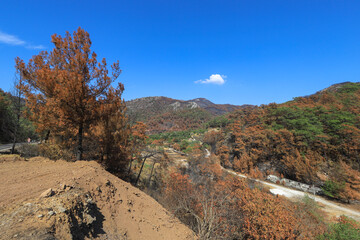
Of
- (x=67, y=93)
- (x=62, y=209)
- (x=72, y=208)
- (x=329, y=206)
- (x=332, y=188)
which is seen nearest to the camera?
(x=62, y=209)

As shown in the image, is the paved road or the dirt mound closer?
the dirt mound

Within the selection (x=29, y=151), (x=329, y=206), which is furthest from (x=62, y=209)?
(x=329, y=206)

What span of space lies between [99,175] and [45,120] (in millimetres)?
4130

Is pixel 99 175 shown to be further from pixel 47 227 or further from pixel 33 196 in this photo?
pixel 47 227

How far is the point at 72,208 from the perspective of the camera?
12.0 ft

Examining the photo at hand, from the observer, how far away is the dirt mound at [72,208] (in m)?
2.96

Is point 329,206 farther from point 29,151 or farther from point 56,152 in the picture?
point 29,151

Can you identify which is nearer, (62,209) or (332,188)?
(62,209)

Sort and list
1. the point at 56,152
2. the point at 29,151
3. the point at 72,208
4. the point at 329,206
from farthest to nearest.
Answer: the point at 329,206
the point at 29,151
the point at 56,152
the point at 72,208

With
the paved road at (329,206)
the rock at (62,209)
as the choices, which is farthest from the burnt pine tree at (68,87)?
the paved road at (329,206)

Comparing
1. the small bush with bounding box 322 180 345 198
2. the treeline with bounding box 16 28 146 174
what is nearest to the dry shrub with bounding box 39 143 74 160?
the treeline with bounding box 16 28 146 174

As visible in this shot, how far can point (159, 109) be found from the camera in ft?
390

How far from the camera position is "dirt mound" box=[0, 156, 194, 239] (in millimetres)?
2959

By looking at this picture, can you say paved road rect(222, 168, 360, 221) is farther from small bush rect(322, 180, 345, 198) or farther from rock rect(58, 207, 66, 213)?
rock rect(58, 207, 66, 213)
